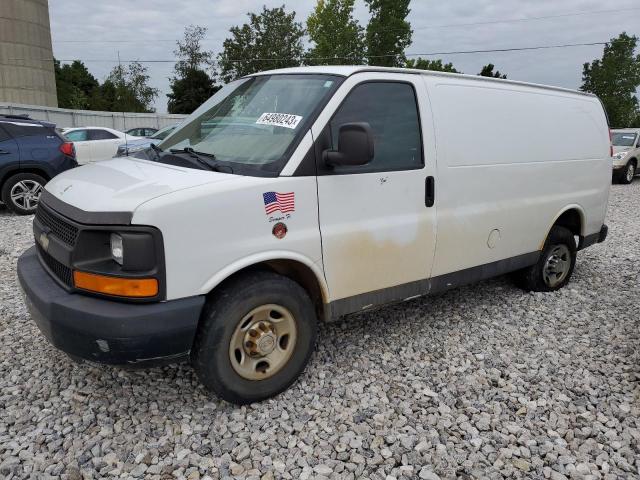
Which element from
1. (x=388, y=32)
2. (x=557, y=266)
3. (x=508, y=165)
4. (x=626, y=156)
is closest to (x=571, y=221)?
(x=557, y=266)

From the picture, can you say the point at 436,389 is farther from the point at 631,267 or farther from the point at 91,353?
the point at 631,267

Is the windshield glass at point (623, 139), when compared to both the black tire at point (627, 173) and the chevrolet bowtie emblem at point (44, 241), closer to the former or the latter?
the black tire at point (627, 173)

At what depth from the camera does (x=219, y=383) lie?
9.68 feet

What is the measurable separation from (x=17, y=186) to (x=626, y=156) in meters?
16.6

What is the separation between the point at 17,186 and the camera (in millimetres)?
8820

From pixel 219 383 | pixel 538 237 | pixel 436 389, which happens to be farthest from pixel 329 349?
pixel 538 237

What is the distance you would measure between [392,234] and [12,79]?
53.2 meters

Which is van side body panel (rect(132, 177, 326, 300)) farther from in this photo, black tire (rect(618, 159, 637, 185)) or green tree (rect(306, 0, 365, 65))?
green tree (rect(306, 0, 365, 65))

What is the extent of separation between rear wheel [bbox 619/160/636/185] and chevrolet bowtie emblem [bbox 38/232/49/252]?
17.3 m

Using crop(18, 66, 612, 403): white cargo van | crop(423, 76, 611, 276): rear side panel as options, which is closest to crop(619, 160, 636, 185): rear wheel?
crop(423, 76, 611, 276): rear side panel

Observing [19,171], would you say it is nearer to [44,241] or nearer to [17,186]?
[17,186]

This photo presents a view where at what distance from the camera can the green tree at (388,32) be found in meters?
35.6

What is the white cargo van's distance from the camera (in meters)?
2.65

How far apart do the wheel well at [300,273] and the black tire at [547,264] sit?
273cm
